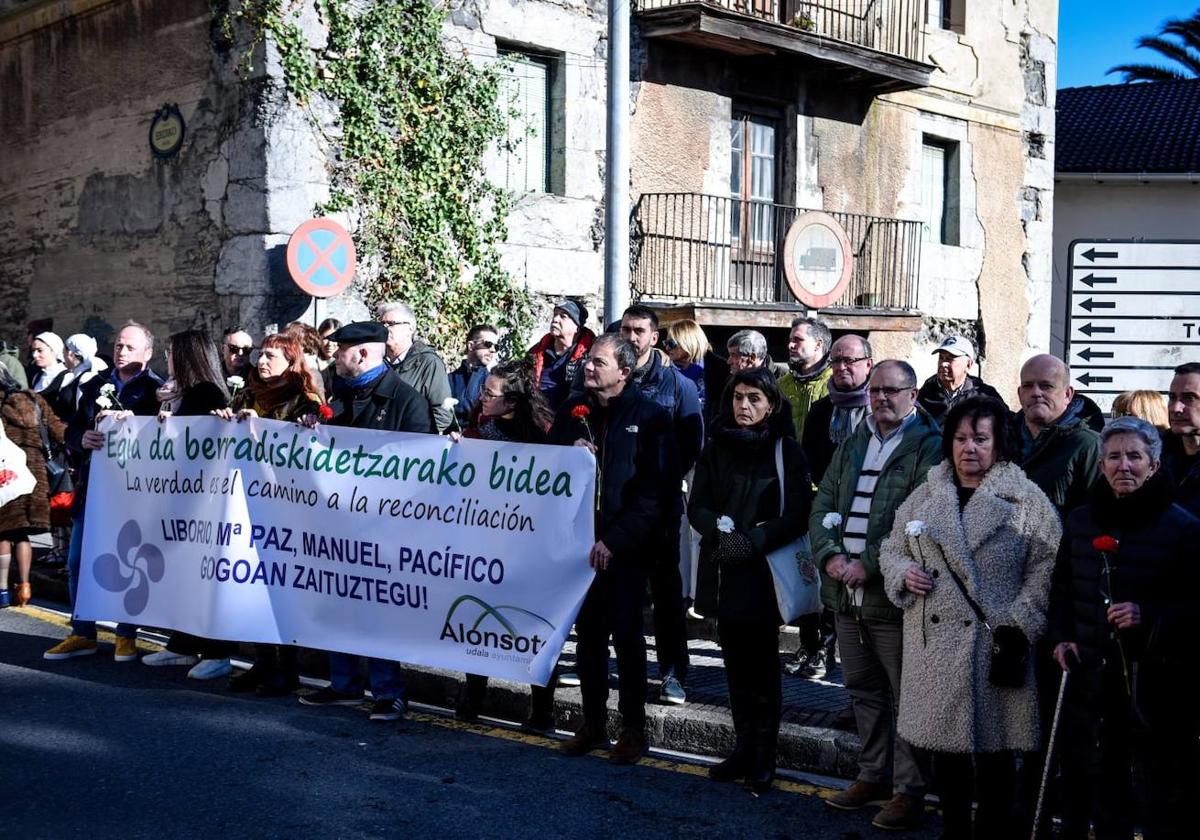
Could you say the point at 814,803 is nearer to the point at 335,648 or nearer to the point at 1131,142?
the point at 335,648

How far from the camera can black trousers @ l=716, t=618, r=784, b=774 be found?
566 cm

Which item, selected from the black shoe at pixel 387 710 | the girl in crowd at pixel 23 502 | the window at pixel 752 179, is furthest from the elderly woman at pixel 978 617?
the window at pixel 752 179

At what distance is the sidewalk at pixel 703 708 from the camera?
589cm

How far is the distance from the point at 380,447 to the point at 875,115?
46.5 ft

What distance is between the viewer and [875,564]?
17.1 feet

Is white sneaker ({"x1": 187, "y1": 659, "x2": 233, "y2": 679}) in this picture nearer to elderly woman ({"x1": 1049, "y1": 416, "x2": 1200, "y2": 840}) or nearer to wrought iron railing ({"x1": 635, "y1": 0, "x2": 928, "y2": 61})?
elderly woman ({"x1": 1049, "y1": 416, "x2": 1200, "y2": 840})

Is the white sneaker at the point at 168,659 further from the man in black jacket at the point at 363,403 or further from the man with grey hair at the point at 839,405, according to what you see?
the man with grey hair at the point at 839,405

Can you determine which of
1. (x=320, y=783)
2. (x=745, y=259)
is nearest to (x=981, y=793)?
(x=320, y=783)

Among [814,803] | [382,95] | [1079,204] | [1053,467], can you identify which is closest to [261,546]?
[814,803]

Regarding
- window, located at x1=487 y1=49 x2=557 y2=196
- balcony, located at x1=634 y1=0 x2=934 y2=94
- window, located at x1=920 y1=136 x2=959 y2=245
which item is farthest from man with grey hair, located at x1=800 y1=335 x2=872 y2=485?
window, located at x1=920 y1=136 x2=959 y2=245

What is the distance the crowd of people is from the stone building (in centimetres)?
468

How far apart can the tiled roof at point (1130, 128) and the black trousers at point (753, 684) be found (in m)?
26.4

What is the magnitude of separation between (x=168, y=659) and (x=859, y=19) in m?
14.1

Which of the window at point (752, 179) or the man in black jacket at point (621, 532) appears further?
the window at point (752, 179)
